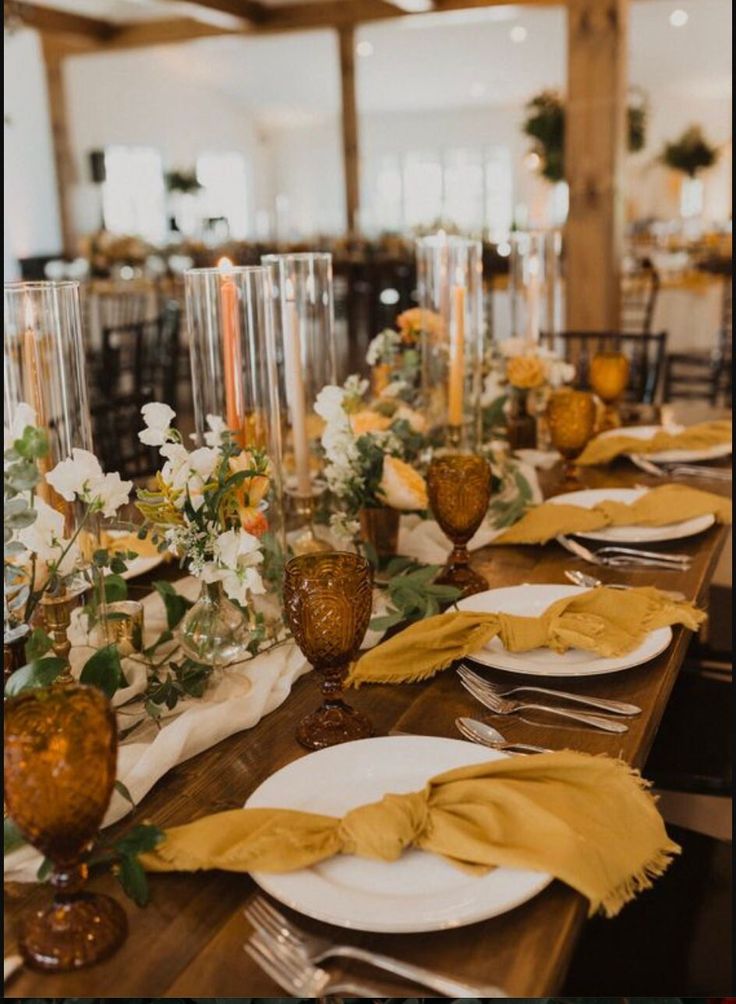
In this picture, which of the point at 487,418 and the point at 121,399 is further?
the point at 121,399

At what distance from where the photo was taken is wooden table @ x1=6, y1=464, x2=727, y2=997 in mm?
753

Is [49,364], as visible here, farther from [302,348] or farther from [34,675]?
[302,348]

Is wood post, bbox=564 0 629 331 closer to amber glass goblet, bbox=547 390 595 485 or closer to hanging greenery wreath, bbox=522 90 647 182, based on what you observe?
amber glass goblet, bbox=547 390 595 485

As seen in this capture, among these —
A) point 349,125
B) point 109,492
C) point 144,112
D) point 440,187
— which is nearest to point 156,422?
point 109,492

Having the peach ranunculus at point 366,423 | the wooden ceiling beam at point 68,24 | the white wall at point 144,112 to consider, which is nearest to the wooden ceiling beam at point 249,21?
the wooden ceiling beam at point 68,24

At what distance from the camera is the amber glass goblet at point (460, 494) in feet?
4.91

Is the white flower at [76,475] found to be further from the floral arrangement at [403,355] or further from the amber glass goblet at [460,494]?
the floral arrangement at [403,355]

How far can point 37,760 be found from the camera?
0.76m

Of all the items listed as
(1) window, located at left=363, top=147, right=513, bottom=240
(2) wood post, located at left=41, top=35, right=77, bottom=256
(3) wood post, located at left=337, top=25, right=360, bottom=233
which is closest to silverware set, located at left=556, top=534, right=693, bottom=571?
(3) wood post, located at left=337, top=25, right=360, bottom=233

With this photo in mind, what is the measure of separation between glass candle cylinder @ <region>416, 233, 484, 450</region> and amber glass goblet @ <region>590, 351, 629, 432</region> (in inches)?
23.5

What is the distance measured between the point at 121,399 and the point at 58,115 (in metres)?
10.0

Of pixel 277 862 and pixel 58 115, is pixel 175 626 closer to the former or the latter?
pixel 277 862

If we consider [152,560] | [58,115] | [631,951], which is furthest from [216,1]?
[631,951]

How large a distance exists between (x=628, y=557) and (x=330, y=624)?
2.48 feet
